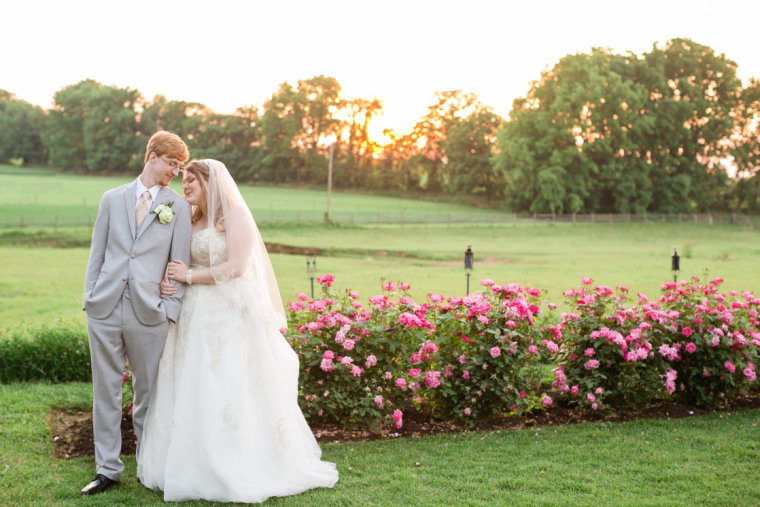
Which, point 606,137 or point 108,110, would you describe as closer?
point 606,137

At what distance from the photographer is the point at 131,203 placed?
4.73m

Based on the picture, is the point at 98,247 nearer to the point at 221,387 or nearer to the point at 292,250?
the point at 221,387

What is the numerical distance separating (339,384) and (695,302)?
153 inches

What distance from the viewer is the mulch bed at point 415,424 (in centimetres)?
590

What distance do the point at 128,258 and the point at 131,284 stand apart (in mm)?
182

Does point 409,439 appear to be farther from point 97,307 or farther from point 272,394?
point 97,307

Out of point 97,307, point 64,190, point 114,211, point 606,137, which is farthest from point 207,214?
point 64,190

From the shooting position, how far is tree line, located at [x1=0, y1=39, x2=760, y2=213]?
58.9 meters

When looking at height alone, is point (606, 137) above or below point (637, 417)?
above

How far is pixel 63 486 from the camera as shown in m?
4.82

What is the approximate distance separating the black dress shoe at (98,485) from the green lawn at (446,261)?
25.5ft

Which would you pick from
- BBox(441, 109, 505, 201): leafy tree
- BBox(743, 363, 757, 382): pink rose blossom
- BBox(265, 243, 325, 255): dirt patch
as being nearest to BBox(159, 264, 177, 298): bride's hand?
BBox(743, 363, 757, 382): pink rose blossom

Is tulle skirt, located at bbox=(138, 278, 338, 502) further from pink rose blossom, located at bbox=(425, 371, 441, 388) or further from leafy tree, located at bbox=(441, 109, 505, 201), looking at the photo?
leafy tree, located at bbox=(441, 109, 505, 201)

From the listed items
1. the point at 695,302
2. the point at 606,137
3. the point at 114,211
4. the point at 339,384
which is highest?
the point at 606,137
